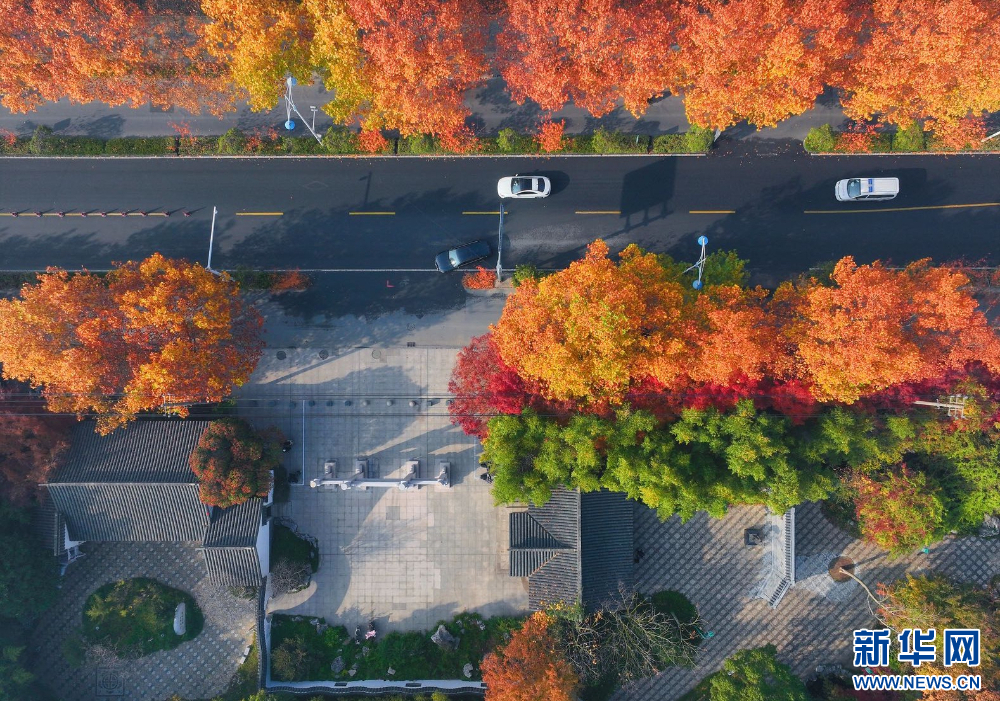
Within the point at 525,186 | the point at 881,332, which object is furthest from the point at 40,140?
the point at 881,332

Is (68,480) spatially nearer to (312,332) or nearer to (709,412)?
(312,332)

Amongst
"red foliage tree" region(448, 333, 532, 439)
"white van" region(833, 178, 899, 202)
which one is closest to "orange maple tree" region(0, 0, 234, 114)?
"red foliage tree" region(448, 333, 532, 439)

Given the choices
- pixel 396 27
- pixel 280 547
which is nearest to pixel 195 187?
pixel 396 27

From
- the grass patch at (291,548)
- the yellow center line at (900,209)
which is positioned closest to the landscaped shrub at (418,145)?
the yellow center line at (900,209)

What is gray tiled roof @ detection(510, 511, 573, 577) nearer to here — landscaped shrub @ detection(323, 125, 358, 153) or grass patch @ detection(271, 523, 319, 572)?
grass patch @ detection(271, 523, 319, 572)

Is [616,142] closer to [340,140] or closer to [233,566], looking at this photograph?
[340,140]

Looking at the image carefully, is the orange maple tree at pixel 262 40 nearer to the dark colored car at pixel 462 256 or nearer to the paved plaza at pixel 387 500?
the dark colored car at pixel 462 256
